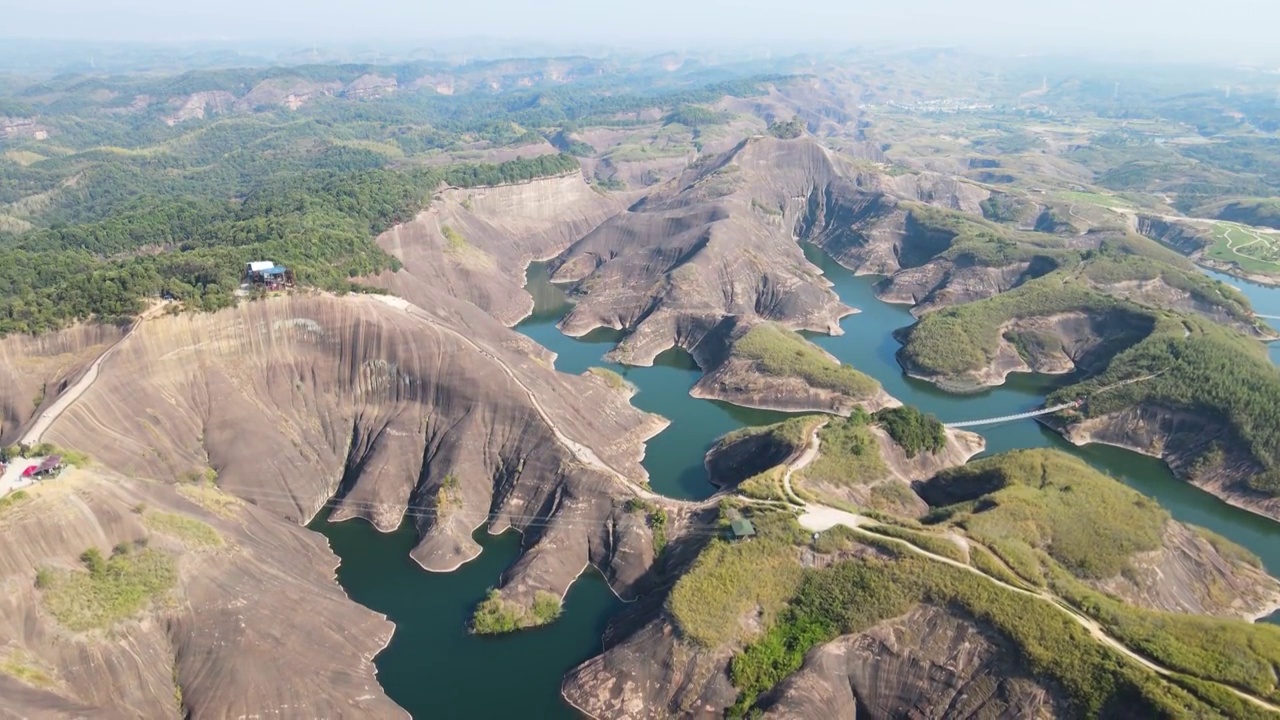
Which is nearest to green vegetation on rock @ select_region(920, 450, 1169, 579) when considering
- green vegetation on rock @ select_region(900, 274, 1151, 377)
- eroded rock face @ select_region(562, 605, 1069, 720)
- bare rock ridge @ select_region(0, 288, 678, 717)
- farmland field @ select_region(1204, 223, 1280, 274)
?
eroded rock face @ select_region(562, 605, 1069, 720)

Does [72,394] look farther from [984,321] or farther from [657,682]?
[984,321]

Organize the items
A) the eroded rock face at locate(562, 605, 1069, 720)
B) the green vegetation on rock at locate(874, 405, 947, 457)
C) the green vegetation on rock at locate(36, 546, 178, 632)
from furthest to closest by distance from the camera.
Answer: the green vegetation on rock at locate(874, 405, 947, 457), the green vegetation on rock at locate(36, 546, 178, 632), the eroded rock face at locate(562, 605, 1069, 720)

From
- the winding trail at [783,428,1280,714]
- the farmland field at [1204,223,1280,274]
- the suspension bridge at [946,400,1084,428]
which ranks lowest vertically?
the farmland field at [1204,223,1280,274]

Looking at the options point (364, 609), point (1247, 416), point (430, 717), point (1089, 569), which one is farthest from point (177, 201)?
point (1247, 416)

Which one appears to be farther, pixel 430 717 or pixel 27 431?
pixel 27 431

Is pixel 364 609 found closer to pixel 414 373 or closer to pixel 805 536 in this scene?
pixel 414 373

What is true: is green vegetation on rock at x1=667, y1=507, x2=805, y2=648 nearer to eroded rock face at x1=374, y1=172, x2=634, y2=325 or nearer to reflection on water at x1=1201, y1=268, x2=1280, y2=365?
eroded rock face at x1=374, y1=172, x2=634, y2=325
